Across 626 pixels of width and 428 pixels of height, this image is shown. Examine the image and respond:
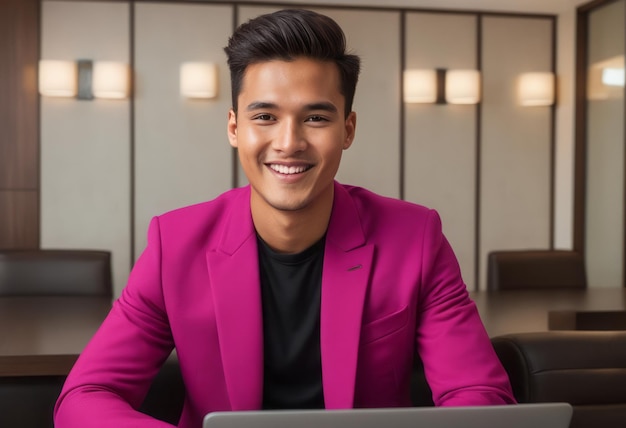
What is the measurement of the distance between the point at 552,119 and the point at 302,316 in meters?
5.36

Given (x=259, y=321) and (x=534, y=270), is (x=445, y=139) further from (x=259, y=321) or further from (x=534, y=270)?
(x=259, y=321)

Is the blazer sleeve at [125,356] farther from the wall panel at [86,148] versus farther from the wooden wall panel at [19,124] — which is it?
the wooden wall panel at [19,124]

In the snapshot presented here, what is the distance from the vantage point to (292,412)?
75 cm

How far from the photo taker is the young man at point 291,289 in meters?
1.31

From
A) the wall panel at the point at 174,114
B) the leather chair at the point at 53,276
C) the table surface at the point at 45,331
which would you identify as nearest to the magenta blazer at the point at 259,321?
the table surface at the point at 45,331

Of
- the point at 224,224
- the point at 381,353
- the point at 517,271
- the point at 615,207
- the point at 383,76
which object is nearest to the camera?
the point at 381,353

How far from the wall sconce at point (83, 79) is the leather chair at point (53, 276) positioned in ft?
8.75

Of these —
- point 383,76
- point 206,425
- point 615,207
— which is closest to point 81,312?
point 206,425

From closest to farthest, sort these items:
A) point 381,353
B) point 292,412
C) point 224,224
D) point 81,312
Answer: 1. point 292,412
2. point 381,353
3. point 224,224
4. point 81,312

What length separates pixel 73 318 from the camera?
225cm

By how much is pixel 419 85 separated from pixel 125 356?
478 cm

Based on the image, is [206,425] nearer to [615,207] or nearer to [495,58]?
[615,207]

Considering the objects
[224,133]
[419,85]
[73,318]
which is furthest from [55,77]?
[73,318]

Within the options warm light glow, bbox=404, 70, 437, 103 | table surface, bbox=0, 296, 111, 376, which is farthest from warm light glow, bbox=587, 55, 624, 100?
table surface, bbox=0, 296, 111, 376
